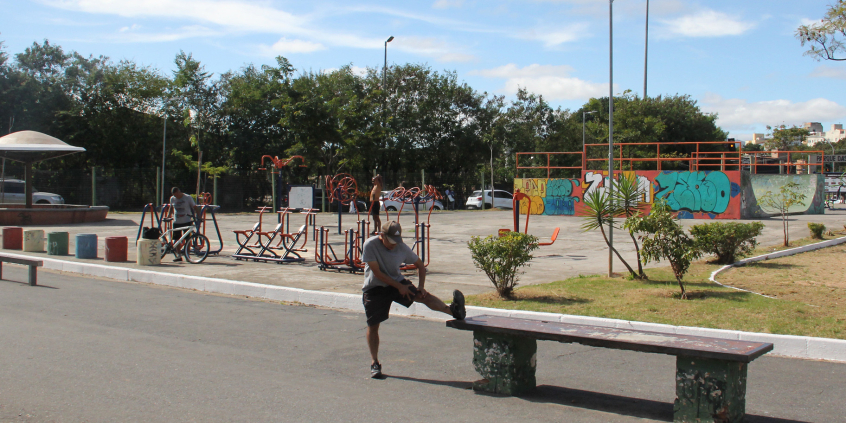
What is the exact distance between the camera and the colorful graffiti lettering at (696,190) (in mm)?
28469

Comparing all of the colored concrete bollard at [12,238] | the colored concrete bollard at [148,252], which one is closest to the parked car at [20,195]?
the colored concrete bollard at [12,238]

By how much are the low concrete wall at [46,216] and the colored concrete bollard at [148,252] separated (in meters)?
13.7

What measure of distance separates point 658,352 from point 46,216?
25.7 m

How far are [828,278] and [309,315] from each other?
28.7 ft

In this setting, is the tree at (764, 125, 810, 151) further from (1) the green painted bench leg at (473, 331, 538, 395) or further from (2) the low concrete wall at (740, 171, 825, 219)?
(1) the green painted bench leg at (473, 331, 538, 395)

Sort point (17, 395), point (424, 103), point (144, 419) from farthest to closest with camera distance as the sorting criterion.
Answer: point (424, 103) < point (17, 395) < point (144, 419)

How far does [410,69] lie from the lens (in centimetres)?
4619

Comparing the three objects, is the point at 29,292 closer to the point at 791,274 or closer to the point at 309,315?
the point at 309,315

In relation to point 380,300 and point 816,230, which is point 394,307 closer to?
point 380,300

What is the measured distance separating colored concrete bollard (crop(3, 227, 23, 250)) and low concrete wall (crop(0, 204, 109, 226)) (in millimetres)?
7993

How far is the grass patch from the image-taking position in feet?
25.3

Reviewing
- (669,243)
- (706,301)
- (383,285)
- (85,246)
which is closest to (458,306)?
(383,285)

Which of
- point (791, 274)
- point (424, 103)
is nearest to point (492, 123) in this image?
point (424, 103)

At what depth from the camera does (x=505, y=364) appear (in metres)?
5.21
